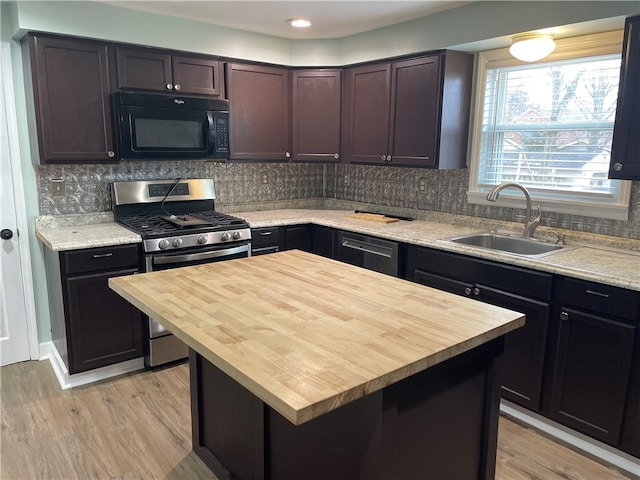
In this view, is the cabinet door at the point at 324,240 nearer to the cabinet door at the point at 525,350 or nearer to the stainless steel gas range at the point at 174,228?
the stainless steel gas range at the point at 174,228

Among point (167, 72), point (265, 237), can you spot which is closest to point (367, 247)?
point (265, 237)

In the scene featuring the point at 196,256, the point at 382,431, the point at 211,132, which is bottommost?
the point at 382,431

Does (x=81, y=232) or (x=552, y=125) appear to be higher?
(x=552, y=125)

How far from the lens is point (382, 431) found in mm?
1375

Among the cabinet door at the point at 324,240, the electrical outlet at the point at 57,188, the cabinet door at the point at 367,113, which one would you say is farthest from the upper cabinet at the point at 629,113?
the electrical outlet at the point at 57,188

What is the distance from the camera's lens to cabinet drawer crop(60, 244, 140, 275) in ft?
9.31

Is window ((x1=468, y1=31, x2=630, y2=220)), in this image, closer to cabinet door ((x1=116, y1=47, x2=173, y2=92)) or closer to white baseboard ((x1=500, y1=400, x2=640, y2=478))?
white baseboard ((x1=500, y1=400, x2=640, y2=478))

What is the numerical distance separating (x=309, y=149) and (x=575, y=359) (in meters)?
2.55

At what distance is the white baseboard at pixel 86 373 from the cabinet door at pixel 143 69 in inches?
72.4

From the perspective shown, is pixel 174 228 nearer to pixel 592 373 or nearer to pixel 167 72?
pixel 167 72

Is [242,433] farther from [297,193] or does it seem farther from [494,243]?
[297,193]

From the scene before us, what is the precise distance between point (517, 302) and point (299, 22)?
94.1 inches

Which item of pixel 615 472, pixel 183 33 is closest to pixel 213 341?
pixel 615 472

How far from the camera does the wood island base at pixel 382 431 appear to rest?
56.1 inches
